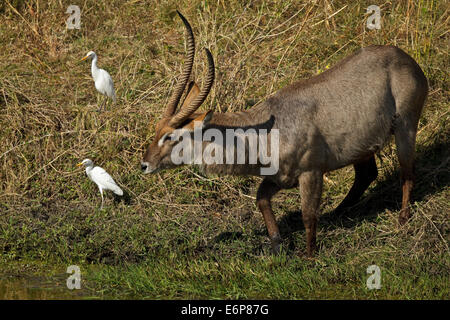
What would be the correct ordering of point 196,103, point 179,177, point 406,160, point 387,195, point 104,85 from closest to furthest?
1. point 196,103
2. point 406,160
3. point 387,195
4. point 179,177
5. point 104,85

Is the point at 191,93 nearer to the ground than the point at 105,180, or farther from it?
farther from it

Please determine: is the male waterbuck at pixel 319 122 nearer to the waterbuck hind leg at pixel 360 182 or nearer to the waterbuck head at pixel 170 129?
the waterbuck head at pixel 170 129

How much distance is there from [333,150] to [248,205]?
1.22 metres

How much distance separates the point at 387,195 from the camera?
23.1 feet

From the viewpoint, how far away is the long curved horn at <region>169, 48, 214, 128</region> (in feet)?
18.7

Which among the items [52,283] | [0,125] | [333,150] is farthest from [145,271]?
[0,125]

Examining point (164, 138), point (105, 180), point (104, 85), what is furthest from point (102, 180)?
point (104, 85)

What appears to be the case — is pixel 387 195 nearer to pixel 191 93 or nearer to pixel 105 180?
pixel 191 93

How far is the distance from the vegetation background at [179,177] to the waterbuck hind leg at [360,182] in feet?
0.42

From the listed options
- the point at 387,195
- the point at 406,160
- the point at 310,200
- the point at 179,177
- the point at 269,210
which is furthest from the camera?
the point at 179,177

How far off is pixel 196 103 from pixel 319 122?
3.53 ft

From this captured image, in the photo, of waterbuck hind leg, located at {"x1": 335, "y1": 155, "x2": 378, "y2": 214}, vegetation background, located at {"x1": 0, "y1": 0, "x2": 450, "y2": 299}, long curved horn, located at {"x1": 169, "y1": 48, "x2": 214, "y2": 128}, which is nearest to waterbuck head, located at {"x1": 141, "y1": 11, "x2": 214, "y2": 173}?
long curved horn, located at {"x1": 169, "y1": 48, "x2": 214, "y2": 128}

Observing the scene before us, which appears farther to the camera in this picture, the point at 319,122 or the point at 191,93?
the point at 191,93

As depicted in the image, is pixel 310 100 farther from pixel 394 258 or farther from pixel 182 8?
pixel 182 8
